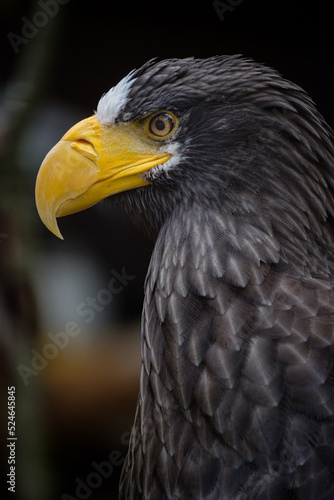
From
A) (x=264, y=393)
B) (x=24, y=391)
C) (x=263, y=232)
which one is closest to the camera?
(x=264, y=393)

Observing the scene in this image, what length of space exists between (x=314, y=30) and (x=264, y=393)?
1.59 m

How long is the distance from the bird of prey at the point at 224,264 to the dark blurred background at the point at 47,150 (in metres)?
0.72

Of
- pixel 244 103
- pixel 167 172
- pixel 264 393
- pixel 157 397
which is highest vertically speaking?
pixel 244 103

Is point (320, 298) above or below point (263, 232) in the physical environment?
below

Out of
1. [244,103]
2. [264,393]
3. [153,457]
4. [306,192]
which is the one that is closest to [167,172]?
[244,103]

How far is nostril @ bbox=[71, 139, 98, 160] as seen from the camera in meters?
1.50

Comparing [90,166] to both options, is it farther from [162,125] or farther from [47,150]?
[47,150]

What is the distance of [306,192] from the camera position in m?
1.45

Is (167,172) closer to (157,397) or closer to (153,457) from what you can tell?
(157,397)
